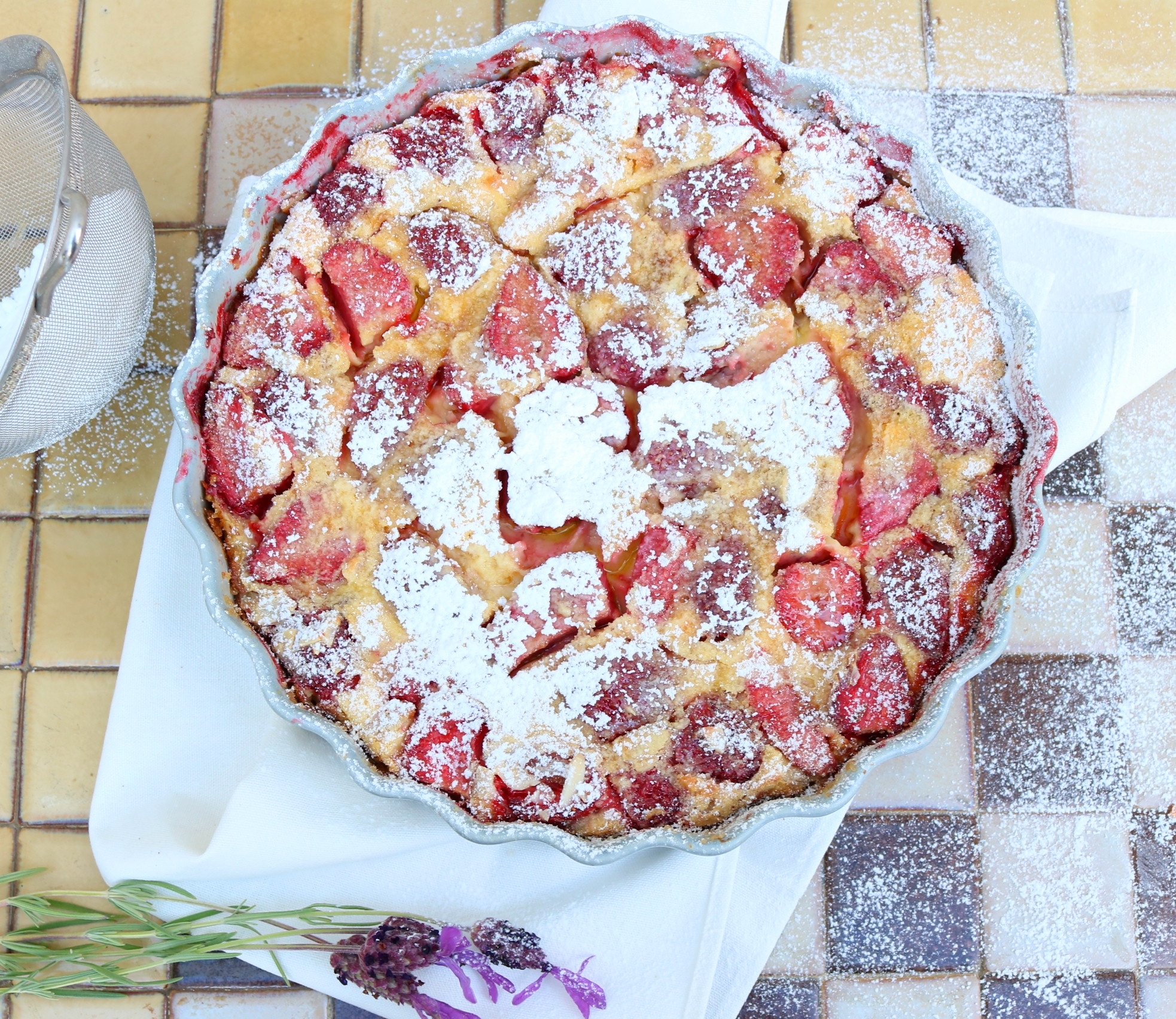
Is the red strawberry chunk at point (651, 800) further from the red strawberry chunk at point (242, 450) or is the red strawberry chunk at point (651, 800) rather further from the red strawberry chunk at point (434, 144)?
the red strawberry chunk at point (434, 144)

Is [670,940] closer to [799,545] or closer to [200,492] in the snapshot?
[799,545]

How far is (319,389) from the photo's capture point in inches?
50.2

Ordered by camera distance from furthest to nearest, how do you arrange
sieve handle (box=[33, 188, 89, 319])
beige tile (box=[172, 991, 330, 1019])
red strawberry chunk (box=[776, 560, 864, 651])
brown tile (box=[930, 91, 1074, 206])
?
brown tile (box=[930, 91, 1074, 206]) → beige tile (box=[172, 991, 330, 1019]) → sieve handle (box=[33, 188, 89, 319]) → red strawberry chunk (box=[776, 560, 864, 651])

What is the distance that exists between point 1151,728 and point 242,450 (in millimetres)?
1352

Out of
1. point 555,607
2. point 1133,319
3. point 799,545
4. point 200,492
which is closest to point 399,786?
point 555,607

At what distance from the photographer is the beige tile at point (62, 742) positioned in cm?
155

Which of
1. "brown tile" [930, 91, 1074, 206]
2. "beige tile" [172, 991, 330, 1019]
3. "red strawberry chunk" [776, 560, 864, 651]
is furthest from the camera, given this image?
"brown tile" [930, 91, 1074, 206]

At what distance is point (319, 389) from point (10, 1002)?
40.6 inches

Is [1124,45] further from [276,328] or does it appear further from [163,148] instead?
[163,148]

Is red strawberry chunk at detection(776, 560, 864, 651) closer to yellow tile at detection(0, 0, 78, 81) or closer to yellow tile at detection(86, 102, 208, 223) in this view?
yellow tile at detection(86, 102, 208, 223)

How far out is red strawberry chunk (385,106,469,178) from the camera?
131cm

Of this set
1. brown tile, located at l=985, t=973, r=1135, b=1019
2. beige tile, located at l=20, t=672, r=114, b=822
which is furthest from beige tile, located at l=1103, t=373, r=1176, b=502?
beige tile, located at l=20, t=672, r=114, b=822

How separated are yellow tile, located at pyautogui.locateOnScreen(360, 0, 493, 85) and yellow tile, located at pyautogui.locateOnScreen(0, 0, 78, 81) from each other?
18.5 inches

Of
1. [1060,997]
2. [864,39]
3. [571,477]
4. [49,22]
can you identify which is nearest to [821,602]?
[571,477]
